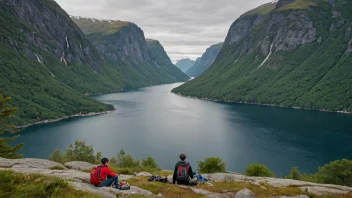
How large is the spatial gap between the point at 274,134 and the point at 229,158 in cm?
4655

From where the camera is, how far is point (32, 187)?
571 inches

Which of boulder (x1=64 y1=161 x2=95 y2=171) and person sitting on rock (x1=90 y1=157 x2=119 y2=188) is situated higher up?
person sitting on rock (x1=90 y1=157 x2=119 y2=188)

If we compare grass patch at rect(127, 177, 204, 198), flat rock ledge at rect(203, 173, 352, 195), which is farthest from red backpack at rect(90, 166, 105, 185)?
flat rock ledge at rect(203, 173, 352, 195)

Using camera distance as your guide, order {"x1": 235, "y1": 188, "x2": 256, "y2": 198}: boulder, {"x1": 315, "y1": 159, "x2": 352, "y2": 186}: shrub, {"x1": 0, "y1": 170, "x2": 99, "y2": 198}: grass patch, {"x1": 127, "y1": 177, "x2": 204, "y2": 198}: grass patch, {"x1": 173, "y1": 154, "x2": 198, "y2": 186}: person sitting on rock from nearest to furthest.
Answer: {"x1": 0, "y1": 170, "x2": 99, "y2": 198}: grass patch < {"x1": 127, "y1": 177, "x2": 204, "y2": 198}: grass patch < {"x1": 235, "y1": 188, "x2": 256, "y2": 198}: boulder < {"x1": 173, "y1": 154, "x2": 198, "y2": 186}: person sitting on rock < {"x1": 315, "y1": 159, "x2": 352, "y2": 186}: shrub

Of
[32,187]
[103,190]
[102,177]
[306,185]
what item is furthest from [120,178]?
[306,185]

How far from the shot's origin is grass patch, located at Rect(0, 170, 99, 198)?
46.7 feet

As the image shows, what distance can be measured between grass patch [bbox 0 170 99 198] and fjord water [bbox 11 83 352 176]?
92.0m

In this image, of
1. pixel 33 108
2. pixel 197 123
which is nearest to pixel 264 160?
pixel 197 123

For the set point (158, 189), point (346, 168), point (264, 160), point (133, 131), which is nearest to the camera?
point (158, 189)

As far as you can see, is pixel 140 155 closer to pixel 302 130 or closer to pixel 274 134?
pixel 274 134

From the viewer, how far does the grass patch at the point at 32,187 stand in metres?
14.2

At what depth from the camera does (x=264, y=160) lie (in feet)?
366

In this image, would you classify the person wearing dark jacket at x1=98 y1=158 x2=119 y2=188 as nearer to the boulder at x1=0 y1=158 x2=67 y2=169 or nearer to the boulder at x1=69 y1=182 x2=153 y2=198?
the boulder at x1=69 y1=182 x2=153 y2=198

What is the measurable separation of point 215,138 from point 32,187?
137 meters
